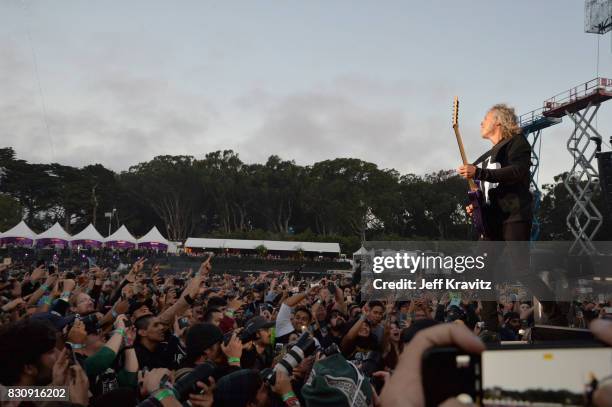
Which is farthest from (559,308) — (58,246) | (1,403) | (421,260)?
(58,246)

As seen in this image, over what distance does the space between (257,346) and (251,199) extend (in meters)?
62.6

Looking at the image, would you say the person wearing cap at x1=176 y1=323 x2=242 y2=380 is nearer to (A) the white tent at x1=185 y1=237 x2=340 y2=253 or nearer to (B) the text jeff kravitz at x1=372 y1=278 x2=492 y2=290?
(B) the text jeff kravitz at x1=372 y1=278 x2=492 y2=290

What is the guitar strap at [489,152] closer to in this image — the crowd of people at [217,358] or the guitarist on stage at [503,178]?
the guitarist on stage at [503,178]

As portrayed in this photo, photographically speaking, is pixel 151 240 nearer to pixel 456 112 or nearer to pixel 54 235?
pixel 54 235

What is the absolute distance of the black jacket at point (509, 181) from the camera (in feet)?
11.3

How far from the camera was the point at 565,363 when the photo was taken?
90 cm

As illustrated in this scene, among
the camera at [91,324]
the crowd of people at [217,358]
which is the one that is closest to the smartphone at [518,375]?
the crowd of people at [217,358]

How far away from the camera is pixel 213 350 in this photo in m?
3.32

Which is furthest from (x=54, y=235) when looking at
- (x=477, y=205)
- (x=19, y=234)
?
(x=477, y=205)

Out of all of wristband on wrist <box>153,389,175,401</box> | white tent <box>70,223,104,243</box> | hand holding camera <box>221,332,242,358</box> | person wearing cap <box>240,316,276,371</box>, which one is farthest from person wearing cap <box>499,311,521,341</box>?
white tent <box>70,223,104,243</box>

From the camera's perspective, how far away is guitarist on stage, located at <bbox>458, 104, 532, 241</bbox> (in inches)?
136

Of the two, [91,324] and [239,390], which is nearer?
[239,390]

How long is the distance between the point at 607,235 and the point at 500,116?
4915cm

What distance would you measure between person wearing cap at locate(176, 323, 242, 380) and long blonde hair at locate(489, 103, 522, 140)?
269cm
